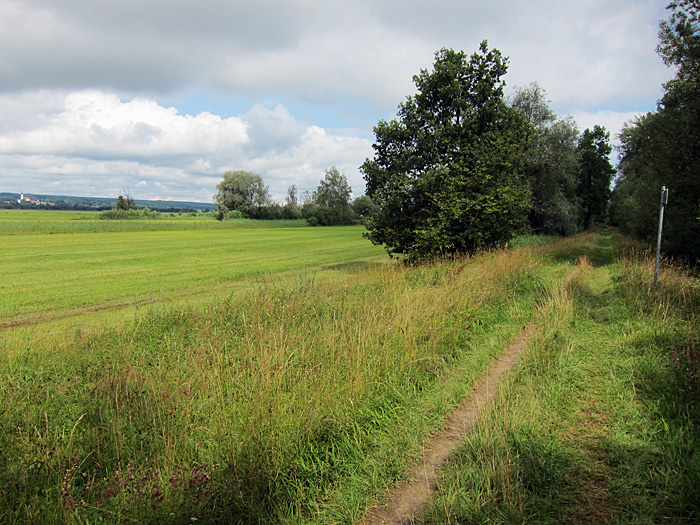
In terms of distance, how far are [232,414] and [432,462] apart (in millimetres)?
2030

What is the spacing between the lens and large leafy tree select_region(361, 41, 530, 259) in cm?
1612

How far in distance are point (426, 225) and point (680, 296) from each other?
30.1 feet

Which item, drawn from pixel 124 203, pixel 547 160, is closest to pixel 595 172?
pixel 547 160

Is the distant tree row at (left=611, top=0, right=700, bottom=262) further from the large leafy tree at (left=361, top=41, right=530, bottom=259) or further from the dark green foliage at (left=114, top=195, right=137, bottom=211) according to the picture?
the dark green foliage at (left=114, top=195, right=137, bottom=211)

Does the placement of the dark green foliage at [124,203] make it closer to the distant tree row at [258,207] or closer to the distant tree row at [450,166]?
the distant tree row at [258,207]

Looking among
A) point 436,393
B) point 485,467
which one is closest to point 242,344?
point 436,393

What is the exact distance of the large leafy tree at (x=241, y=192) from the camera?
107250mm

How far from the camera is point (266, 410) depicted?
3.86m

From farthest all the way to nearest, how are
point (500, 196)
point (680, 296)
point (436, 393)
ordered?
point (500, 196) < point (680, 296) < point (436, 393)

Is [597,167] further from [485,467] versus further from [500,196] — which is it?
[485,467]

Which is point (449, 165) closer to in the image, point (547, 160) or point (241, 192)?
point (547, 160)

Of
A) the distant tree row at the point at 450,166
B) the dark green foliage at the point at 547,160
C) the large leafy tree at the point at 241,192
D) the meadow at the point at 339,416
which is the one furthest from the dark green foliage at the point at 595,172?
the large leafy tree at the point at 241,192

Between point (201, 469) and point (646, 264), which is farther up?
point (646, 264)

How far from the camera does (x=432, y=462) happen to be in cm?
360
